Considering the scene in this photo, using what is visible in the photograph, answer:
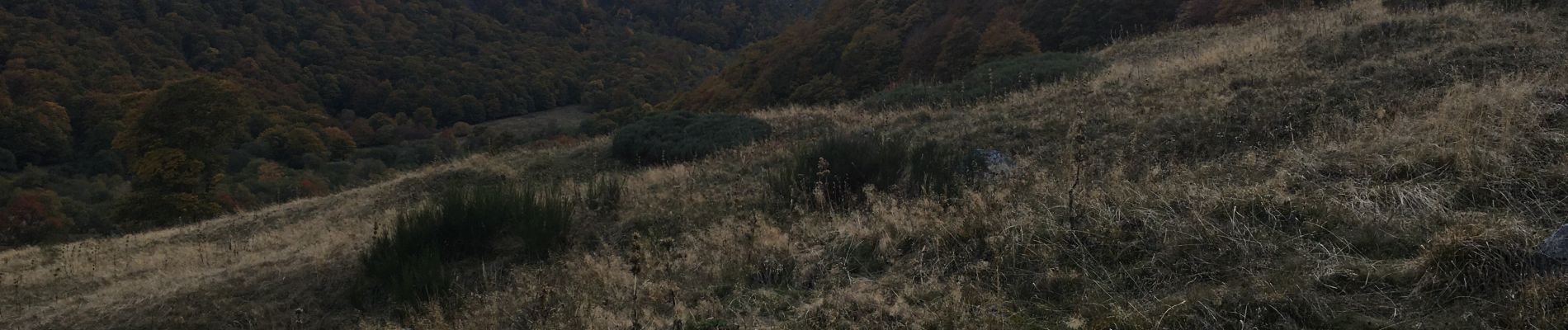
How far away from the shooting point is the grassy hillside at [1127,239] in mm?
3244

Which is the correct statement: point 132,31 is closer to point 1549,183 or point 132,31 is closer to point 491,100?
point 491,100

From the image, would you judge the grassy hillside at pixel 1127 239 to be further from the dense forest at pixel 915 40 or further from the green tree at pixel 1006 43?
the green tree at pixel 1006 43

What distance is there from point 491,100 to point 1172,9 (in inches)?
2163

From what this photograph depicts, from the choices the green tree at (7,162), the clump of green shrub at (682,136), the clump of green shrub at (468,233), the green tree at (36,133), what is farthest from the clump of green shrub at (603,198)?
the green tree at (36,133)

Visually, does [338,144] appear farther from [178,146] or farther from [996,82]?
[996,82]

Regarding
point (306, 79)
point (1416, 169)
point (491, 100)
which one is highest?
point (1416, 169)

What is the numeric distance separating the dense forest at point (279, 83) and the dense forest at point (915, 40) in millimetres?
15949

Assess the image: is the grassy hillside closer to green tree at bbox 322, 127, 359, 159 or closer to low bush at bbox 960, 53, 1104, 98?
low bush at bbox 960, 53, 1104, 98

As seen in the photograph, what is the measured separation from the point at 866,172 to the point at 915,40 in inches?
1060

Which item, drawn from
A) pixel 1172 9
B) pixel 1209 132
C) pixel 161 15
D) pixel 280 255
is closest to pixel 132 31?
pixel 161 15

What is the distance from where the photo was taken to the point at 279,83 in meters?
57.9

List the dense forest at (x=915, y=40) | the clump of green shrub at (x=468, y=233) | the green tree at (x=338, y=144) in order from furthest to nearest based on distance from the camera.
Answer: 1. the green tree at (x=338, y=144)
2. the dense forest at (x=915, y=40)
3. the clump of green shrub at (x=468, y=233)

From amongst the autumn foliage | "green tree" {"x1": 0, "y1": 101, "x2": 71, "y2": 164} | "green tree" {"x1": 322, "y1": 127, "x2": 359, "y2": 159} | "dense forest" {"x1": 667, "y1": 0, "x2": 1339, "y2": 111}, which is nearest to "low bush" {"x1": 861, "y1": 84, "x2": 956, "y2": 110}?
"dense forest" {"x1": 667, "y1": 0, "x2": 1339, "y2": 111}

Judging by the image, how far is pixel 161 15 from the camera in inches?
2276
